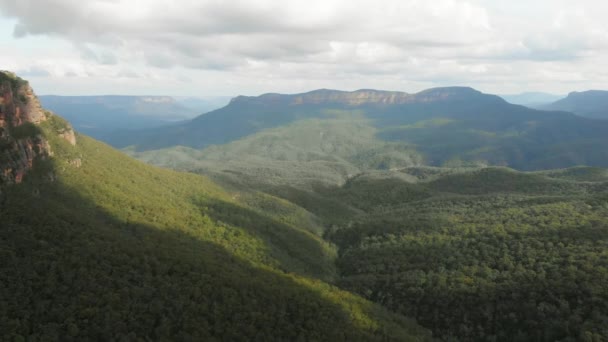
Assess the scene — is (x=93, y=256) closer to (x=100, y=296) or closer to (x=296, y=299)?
(x=100, y=296)

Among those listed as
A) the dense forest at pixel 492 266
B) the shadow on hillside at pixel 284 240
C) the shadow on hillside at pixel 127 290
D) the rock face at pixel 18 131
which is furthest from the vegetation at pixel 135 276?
the dense forest at pixel 492 266

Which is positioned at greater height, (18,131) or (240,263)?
(18,131)

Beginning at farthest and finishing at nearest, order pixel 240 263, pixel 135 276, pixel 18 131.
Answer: pixel 18 131 → pixel 240 263 → pixel 135 276

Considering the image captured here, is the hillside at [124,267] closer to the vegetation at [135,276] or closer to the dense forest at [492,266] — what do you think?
the vegetation at [135,276]

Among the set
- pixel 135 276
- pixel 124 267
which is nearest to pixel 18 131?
pixel 124 267

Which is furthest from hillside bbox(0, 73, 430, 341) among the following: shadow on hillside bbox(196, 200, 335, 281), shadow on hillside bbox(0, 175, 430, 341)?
shadow on hillside bbox(196, 200, 335, 281)

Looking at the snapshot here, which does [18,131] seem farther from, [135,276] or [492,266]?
[492,266]
